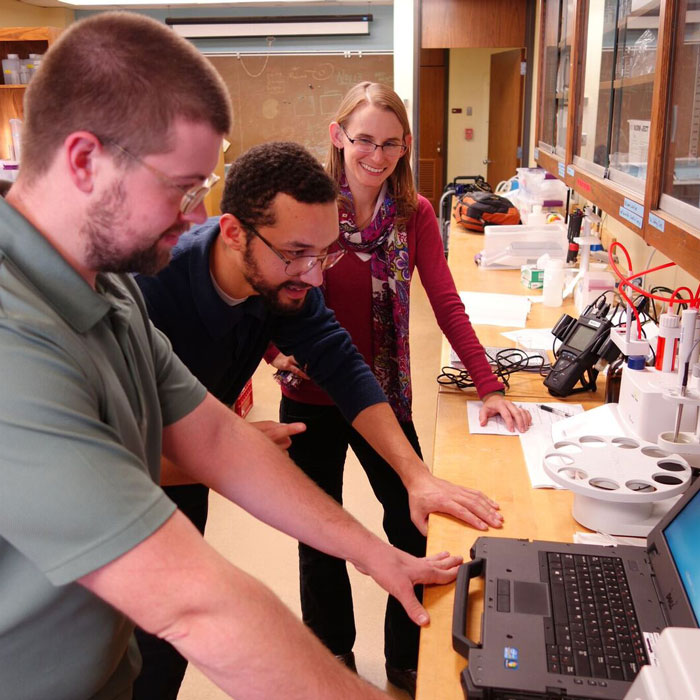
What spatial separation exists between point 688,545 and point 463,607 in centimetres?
31

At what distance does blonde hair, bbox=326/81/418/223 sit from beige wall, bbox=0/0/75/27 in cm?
501

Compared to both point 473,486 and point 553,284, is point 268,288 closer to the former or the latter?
point 473,486

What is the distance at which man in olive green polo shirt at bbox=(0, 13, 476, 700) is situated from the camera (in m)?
0.64

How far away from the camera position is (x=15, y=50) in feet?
15.9

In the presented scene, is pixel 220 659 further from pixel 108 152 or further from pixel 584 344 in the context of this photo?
pixel 584 344

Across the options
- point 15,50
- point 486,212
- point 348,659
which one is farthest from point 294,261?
point 15,50

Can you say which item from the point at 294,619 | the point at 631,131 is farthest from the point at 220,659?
the point at 631,131

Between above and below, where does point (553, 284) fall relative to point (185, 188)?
below

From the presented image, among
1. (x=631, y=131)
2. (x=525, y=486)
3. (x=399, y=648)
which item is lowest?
(x=399, y=648)

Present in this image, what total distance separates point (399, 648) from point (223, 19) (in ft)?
18.7

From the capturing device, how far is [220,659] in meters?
0.70

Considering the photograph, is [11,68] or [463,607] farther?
[11,68]

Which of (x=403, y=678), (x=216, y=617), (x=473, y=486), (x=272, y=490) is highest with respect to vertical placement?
(x=216, y=617)

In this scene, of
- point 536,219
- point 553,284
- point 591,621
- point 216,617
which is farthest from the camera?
point 536,219
